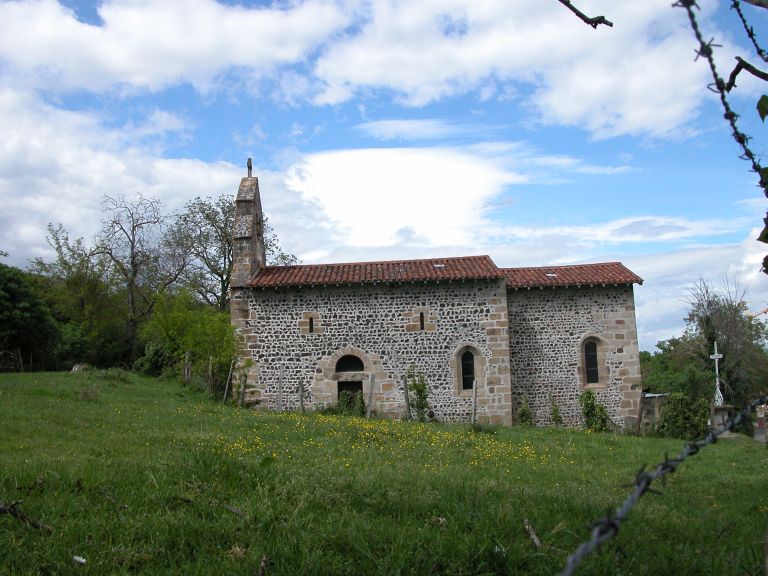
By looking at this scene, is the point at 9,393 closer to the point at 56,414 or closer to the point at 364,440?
the point at 56,414

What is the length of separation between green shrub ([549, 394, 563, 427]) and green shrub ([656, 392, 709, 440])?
297 cm

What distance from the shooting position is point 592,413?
70.4ft

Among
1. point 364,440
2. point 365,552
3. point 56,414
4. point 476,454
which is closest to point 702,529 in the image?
point 365,552

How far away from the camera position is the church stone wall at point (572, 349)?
21875 mm

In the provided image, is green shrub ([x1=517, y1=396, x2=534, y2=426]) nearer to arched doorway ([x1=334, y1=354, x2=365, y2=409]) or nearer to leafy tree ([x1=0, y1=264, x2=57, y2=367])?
arched doorway ([x1=334, y1=354, x2=365, y2=409])

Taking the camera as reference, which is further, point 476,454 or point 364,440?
point 364,440

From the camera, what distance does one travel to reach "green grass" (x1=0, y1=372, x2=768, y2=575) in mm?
4770

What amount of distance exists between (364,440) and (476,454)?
2.20 m

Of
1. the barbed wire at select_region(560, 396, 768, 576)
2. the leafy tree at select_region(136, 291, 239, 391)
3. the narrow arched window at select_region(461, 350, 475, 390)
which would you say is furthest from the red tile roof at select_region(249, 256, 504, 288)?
the barbed wire at select_region(560, 396, 768, 576)

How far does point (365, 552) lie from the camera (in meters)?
4.84

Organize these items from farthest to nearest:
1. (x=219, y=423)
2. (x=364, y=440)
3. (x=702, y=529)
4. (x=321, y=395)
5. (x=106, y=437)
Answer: (x=321, y=395), (x=219, y=423), (x=364, y=440), (x=106, y=437), (x=702, y=529)

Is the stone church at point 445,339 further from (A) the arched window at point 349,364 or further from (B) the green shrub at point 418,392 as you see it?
(B) the green shrub at point 418,392

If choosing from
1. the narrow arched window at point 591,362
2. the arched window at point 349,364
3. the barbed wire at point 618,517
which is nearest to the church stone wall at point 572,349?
the narrow arched window at point 591,362

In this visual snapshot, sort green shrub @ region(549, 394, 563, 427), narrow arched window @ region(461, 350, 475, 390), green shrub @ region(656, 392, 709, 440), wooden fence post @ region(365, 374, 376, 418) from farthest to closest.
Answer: narrow arched window @ region(461, 350, 475, 390) < green shrub @ region(549, 394, 563, 427) < wooden fence post @ region(365, 374, 376, 418) < green shrub @ region(656, 392, 709, 440)
